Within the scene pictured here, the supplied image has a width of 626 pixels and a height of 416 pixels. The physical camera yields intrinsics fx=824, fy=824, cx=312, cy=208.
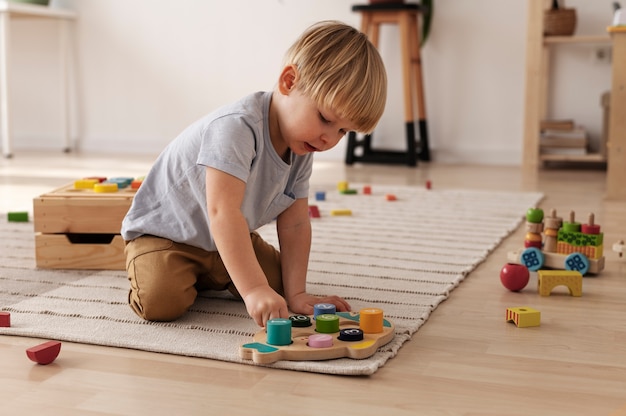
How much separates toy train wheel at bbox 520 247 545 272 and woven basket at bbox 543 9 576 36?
5.64 feet

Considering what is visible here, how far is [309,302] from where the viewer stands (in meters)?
1.28

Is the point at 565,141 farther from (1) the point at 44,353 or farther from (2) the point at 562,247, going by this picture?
(1) the point at 44,353

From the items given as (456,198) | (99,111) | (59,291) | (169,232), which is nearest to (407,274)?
(169,232)

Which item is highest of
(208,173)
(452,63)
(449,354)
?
(452,63)

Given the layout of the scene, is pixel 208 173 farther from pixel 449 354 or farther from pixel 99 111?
pixel 99 111

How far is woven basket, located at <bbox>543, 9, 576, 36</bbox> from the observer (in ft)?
9.89

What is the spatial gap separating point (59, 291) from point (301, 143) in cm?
51

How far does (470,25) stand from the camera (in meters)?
3.30

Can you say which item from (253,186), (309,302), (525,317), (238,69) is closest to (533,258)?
(525,317)

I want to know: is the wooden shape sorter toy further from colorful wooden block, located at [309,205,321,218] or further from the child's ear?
colorful wooden block, located at [309,205,321,218]

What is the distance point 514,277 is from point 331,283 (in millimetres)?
317

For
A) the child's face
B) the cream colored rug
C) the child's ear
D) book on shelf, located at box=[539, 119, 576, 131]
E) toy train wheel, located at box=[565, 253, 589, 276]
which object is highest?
the child's ear

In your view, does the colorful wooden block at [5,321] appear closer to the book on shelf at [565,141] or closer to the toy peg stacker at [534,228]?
the toy peg stacker at [534,228]

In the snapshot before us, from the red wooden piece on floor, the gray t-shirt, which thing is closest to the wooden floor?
the red wooden piece on floor
